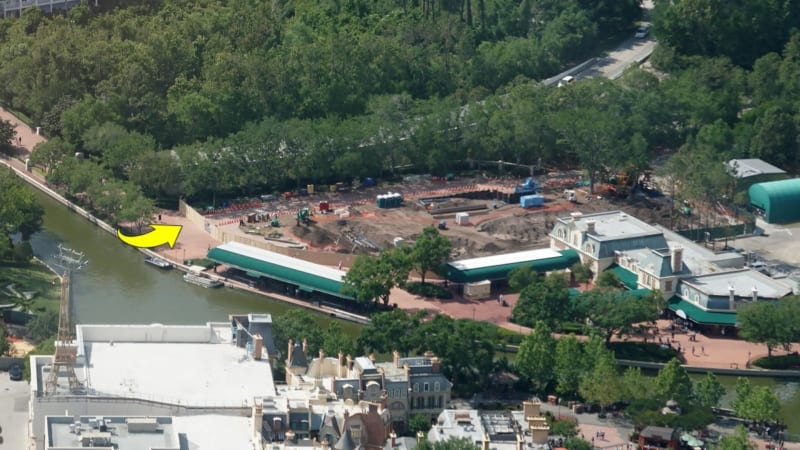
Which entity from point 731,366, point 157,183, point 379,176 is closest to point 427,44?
point 379,176

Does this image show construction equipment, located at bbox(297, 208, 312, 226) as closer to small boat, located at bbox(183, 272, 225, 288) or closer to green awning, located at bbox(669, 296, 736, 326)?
small boat, located at bbox(183, 272, 225, 288)

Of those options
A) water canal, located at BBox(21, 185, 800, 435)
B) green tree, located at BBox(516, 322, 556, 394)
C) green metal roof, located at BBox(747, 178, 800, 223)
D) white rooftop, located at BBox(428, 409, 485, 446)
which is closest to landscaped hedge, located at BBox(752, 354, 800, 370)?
water canal, located at BBox(21, 185, 800, 435)

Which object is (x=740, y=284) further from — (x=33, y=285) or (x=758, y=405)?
(x=33, y=285)

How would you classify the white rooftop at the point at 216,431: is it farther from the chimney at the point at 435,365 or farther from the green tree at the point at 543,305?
the green tree at the point at 543,305

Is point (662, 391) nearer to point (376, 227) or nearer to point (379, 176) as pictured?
point (376, 227)

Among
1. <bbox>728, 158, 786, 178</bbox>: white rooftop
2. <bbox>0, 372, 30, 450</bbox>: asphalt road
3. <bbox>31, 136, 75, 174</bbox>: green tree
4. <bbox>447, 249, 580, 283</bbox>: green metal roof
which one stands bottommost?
<bbox>0, 372, 30, 450</bbox>: asphalt road

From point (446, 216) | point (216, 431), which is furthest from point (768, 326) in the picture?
point (216, 431)
